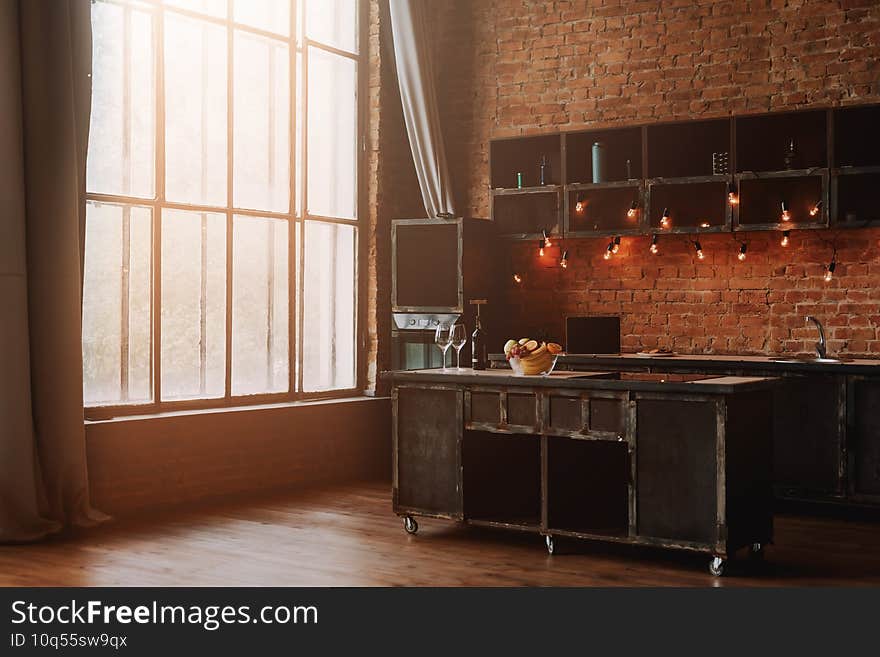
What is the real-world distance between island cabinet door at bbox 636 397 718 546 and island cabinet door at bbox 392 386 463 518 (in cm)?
110

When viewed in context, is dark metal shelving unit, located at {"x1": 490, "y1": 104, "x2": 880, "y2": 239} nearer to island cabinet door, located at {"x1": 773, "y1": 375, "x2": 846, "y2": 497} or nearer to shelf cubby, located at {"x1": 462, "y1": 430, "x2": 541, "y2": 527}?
island cabinet door, located at {"x1": 773, "y1": 375, "x2": 846, "y2": 497}

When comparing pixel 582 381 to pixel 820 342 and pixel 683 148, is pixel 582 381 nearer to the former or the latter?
pixel 820 342

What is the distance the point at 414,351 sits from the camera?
8266 mm

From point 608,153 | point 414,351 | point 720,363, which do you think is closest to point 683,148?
point 608,153

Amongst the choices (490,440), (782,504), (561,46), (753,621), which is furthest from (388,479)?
(753,621)

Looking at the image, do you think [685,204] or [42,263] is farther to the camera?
[685,204]

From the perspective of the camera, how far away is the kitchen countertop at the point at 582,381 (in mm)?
5106

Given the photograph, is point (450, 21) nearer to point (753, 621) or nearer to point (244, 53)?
point (244, 53)

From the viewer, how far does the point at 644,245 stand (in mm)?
8234

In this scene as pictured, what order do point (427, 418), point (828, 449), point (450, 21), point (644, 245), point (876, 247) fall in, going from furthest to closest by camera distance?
1. point (450, 21)
2. point (644, 245)
3. point (876, 247)
4. point (828, 449)
5. point (427, 418)

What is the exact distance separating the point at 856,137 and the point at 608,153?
180 cm

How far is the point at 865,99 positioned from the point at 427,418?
385 centimetres

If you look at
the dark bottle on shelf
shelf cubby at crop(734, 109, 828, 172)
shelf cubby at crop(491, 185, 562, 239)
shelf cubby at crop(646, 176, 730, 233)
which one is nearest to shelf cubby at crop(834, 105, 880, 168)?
shelf cubby at crop(734, 109, 828, 172)

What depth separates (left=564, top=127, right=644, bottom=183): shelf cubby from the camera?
8180 mm
